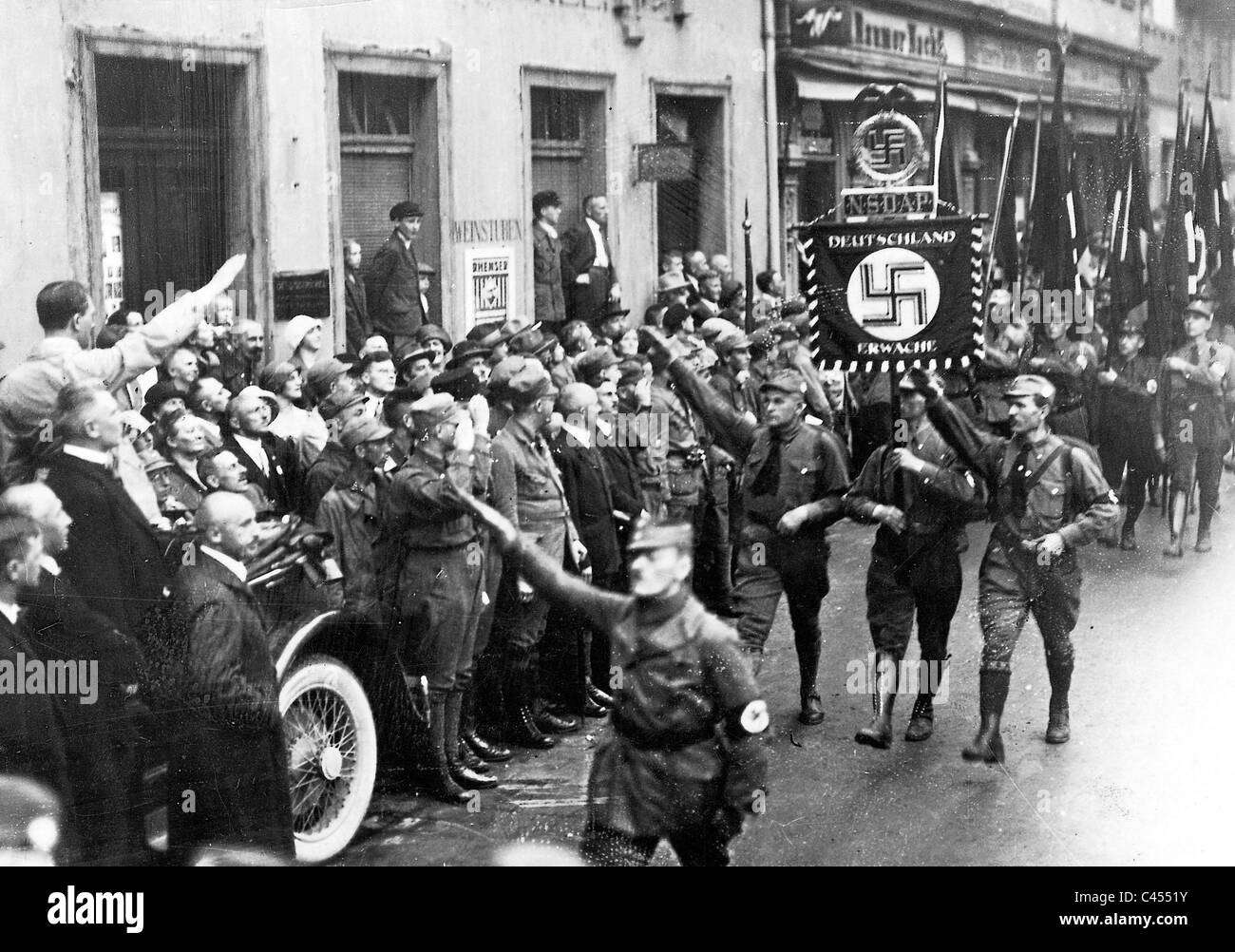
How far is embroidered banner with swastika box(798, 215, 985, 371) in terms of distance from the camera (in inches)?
290

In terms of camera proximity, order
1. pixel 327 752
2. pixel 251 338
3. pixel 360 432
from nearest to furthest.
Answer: pixel 327 752 → pixel 360 432 → pixel 251 338

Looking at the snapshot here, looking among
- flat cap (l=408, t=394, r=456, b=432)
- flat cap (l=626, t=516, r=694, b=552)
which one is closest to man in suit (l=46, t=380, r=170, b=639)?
flat cap (l=408, t=394, r=456, b=432)

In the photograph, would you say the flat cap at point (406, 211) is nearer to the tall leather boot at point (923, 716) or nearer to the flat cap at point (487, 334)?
the flat cap at point (487, 334)

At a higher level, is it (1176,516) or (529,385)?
(529,385)

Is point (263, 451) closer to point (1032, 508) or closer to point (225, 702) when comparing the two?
point (225, 702)

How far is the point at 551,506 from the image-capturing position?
7449 mm

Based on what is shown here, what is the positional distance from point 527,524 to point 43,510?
1.90m

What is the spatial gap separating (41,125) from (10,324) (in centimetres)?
92

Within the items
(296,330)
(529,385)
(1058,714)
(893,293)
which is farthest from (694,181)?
(1058,714)

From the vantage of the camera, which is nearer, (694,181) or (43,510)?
(43,510)

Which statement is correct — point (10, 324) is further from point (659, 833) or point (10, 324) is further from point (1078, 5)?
point (1078, 5)

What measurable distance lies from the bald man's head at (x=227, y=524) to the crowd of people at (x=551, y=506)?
0.01 meters
